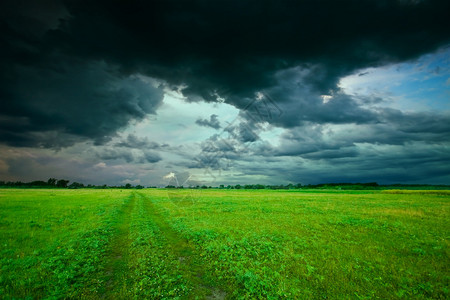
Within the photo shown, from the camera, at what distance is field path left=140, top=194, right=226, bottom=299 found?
6.33 meters

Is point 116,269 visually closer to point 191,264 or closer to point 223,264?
point 191,264

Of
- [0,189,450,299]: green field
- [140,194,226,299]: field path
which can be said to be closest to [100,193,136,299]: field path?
[0,189,450,299]: green field

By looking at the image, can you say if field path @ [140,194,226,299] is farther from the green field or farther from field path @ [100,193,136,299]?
field path @ [100,193,136,299]

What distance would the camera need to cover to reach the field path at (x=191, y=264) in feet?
20.8

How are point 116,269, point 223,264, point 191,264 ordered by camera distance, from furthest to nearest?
point 191,264 → point 223,264 → point 116,269

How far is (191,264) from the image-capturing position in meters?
8.48

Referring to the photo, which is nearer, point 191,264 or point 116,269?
point 116,269

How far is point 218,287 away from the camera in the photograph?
673 centimetres

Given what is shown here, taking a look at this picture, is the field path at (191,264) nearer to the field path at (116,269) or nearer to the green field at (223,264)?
the green field at (223,264)

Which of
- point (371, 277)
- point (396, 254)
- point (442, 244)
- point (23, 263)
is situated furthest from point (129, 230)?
Answer: point (442, 244)

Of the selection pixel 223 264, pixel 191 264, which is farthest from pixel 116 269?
pixel 223 264

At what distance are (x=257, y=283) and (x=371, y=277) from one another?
4528mm

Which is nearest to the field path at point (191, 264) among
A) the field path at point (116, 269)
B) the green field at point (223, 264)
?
→ the green field at point (223, 264)

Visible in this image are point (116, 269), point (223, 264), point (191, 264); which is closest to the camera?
point (116, 269)
